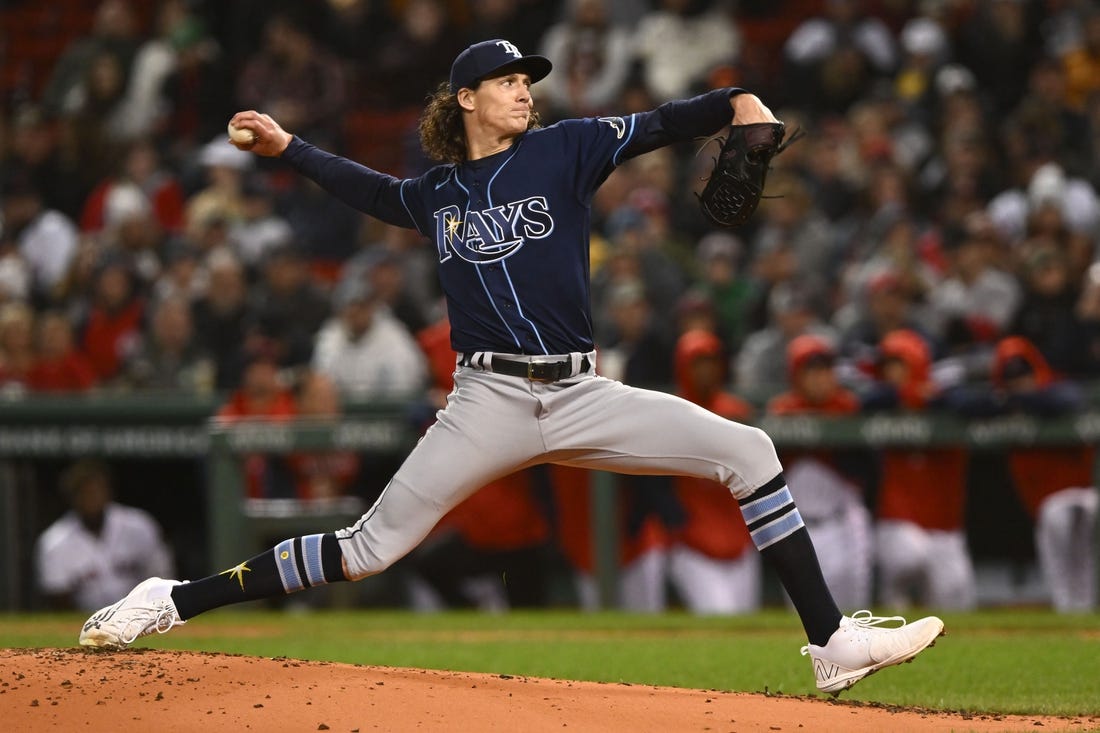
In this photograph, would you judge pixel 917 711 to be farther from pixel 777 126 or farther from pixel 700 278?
pixel 700 278

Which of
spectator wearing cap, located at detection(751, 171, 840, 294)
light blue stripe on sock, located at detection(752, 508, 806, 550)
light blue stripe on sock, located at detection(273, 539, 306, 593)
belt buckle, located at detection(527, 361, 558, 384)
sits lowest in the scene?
light blue stripe on sock, located at detection(273, 539, 306, 593)

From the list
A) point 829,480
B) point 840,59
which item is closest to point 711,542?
point 829,480

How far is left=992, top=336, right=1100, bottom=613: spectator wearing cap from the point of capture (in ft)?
28.8

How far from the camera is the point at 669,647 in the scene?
739 cm

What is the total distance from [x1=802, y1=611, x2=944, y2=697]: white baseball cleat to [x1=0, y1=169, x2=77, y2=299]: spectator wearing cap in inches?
365

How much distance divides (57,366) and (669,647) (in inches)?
209

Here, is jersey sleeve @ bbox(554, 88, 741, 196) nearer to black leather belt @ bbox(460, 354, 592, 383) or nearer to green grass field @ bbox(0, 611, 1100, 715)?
black leather belt @ bbox(460, 354, 592, 383)

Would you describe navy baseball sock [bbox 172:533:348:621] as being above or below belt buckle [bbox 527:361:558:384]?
below

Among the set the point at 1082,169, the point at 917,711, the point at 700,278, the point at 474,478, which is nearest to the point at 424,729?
the point at 474,478

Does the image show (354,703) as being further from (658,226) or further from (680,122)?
(658,226)

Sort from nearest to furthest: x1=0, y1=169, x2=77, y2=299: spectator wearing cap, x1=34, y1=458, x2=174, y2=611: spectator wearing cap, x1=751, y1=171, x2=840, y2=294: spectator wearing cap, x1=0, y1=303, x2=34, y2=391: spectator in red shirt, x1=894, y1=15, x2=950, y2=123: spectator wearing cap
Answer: x1=34, y1=458, x2=174, y2=611: spectator wearing cap, x1=751, y1=171, x2=840, y2=294: spectator wearing cap, x1=0, y1=303, x2=34, y2=391: spectator in red shirt, x1=894, y1=15, x2=950, y2=123: spectator wearing cap, x1=0, y1=169, x2=77, y2=299: spectator wearing cap

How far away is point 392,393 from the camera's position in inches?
392

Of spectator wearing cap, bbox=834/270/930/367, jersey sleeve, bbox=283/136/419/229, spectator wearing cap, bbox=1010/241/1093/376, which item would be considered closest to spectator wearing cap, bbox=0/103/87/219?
spectator wearing cap, bbox=834/270/930/367

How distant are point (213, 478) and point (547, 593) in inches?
83.0
